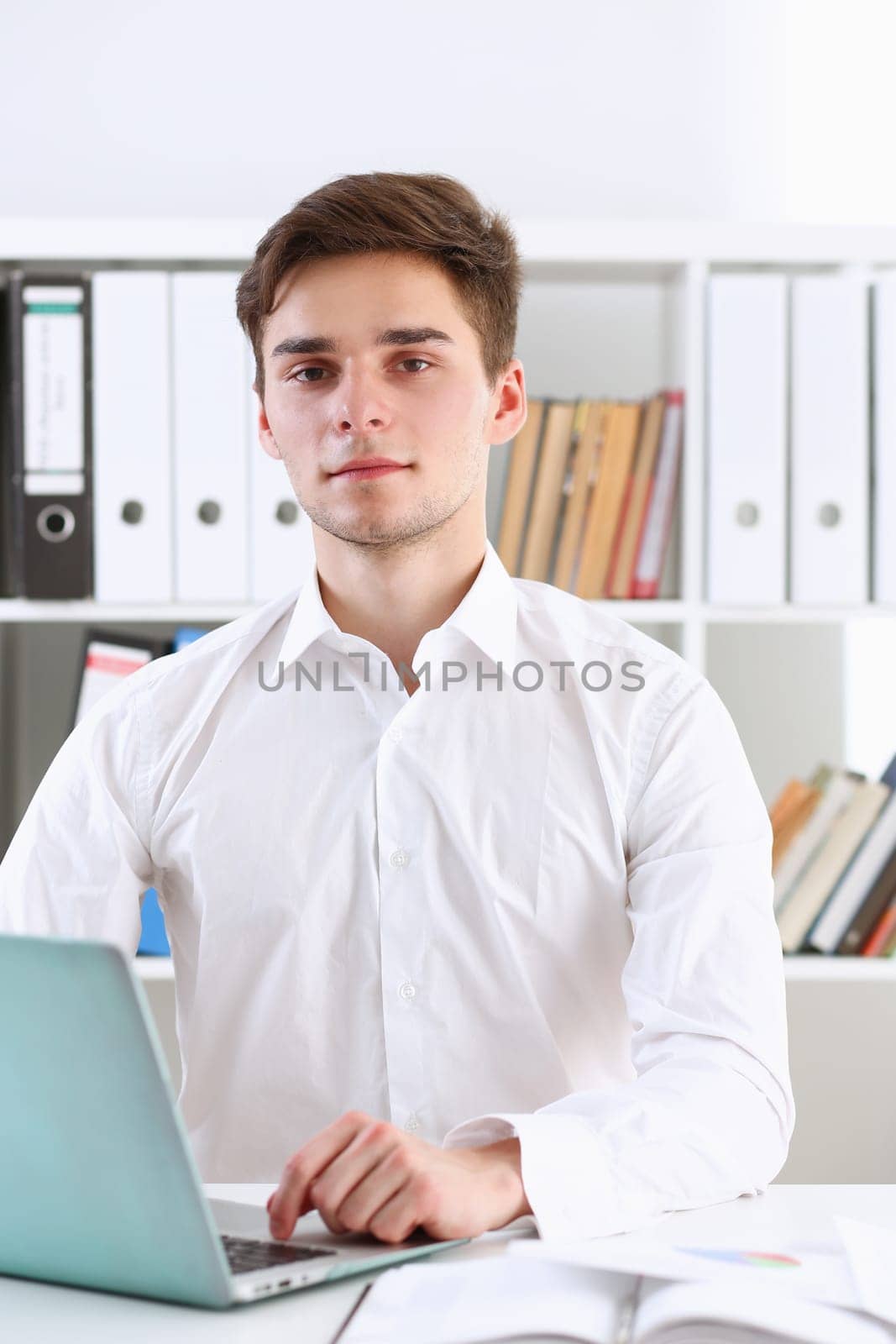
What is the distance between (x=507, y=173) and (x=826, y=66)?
507 mm

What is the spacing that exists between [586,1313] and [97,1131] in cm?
22

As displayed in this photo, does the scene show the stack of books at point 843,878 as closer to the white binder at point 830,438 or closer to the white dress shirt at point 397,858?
the white binder at point 830,438

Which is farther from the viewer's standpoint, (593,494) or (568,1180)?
(593,494)

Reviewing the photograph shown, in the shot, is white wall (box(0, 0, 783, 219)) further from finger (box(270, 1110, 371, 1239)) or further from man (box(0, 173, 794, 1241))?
finger (box(270, 1110, 371, 1239))

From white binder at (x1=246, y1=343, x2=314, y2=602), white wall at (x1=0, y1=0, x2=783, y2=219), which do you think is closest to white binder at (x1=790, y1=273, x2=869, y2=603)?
white wall at (x1=0, y1=0, x2=783, y2=219)

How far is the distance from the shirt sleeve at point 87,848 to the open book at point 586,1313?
1.89ft

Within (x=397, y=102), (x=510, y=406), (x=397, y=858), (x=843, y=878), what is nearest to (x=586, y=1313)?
(x=397, y=858)

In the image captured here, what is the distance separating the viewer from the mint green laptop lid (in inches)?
21.8

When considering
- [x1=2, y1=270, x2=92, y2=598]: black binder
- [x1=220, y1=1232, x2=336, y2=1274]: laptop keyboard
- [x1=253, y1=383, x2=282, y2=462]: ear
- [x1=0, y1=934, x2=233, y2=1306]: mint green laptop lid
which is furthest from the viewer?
[x1=2, y1=270, x2=92, y2=598]: black binder

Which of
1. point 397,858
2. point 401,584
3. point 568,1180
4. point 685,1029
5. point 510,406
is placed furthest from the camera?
point 510,406

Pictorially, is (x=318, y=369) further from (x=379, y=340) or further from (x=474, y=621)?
(x=474, y=621)

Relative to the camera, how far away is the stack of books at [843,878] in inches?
70.2

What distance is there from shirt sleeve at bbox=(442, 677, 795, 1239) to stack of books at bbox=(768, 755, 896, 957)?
→ 0.67 m

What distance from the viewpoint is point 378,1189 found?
0.72 metres
